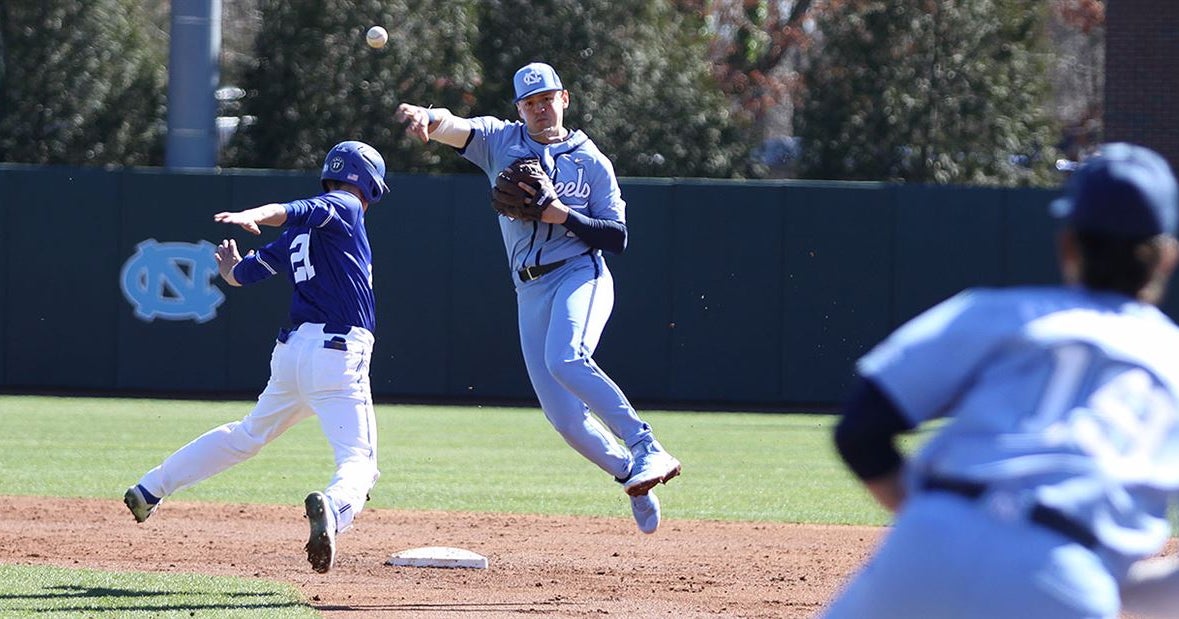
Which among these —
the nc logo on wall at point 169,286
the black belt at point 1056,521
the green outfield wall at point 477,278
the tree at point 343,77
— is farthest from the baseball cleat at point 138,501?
the tree at point 343,77

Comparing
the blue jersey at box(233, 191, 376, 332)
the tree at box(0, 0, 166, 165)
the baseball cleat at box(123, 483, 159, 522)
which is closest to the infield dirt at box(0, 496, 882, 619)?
the baseball cleat at box(123, 483, 159, 522)

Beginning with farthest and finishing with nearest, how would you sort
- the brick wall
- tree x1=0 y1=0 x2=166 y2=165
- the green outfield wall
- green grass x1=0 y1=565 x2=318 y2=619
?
tree x1=0 y1=0 x2=166 y2=165, the brick wall, the green outfield wall, green grass x1=0 y1=565 x2=318 y2=619

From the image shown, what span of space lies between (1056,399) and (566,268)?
4.17 meters

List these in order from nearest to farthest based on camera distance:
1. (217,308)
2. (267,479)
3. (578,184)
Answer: (578,184) < (267,479) < (217,308)

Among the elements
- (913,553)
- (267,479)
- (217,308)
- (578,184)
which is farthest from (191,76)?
(913,553)

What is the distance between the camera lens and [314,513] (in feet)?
18.0

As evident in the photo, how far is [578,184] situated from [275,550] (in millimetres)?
2040

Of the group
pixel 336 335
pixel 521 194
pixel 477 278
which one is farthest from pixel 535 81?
pixel 477 278

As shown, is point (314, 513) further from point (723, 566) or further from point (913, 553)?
point (913, 553)

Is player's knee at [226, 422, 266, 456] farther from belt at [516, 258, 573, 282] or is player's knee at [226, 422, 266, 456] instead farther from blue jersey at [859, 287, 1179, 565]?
blue jersey at [859, 287, 1179, 565]

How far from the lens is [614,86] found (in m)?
22.1

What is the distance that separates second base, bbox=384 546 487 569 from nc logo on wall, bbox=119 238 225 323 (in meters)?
9.78

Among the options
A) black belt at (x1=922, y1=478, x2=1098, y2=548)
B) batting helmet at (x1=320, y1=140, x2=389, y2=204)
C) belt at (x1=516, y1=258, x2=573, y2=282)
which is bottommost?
belt at (x1=516, y1=258, x2=573, y2=282)

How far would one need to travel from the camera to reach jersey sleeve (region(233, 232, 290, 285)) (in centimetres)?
605
